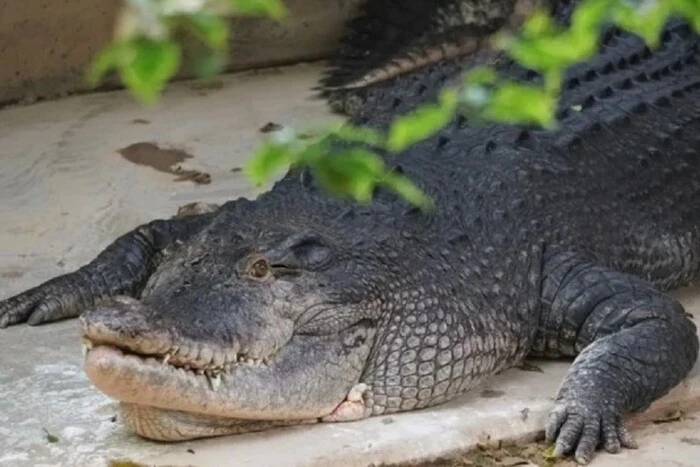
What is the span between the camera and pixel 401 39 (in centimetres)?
707

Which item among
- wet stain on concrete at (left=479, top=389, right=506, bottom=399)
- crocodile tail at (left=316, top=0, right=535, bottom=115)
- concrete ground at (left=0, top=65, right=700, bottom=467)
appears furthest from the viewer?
crocodile tail at (left=316, top=0, right=535, bottom=115)

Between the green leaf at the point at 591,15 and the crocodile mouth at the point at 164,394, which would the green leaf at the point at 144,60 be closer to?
the green leaf at the point at 591,15

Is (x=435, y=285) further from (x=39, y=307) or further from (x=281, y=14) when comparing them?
(x=281, y=14)

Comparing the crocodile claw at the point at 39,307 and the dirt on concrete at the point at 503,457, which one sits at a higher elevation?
the crocodile claw at the point at 39,307

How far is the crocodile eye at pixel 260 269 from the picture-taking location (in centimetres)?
379

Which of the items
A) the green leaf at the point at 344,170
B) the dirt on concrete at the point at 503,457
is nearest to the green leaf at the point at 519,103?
the green leaf at the point at 344,170

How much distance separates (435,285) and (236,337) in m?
0.78

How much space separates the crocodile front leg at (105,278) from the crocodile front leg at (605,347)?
129cm

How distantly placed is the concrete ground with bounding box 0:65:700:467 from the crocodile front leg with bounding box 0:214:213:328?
0.19ft

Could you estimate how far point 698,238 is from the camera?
496cm

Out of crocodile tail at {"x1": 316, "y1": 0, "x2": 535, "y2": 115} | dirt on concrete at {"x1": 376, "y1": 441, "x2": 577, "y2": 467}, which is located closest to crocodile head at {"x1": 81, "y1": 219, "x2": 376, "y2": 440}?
dirt on concrete at {"x1": 376, "y1": 441, "x2": 577, "y2": 467}

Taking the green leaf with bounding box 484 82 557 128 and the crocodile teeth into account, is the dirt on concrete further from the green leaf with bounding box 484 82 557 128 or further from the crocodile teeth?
the green leaf with bounding box 484 82 557 128

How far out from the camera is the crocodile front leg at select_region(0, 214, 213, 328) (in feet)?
15.1

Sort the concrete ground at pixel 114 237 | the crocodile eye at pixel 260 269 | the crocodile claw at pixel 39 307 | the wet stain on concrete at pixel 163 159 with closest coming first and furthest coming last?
the concrete ground at pixel 114 237 → the crocodile eye at pixel 260 269 → the crocodile claw at pixel 39 307 → the wet stain on concrete at pixel 163 159
